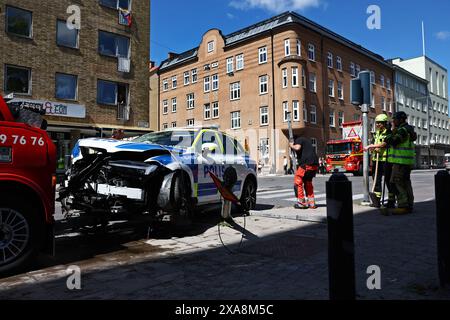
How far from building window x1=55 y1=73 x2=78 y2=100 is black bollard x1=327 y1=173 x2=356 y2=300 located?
21931 mm

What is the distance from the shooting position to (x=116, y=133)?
802 centimetres

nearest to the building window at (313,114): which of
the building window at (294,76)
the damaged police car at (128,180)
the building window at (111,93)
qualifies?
the building window at (294,76)

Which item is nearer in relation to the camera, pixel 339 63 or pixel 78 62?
pixel 78 62

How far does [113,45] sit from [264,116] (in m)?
16.7

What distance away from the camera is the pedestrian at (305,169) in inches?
325

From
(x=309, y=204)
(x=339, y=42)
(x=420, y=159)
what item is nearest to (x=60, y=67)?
(x=309, y=204)

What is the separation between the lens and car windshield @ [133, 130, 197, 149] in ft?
21.9

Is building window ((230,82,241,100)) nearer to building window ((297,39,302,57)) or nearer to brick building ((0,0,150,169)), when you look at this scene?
building window ((297,39,302,57))

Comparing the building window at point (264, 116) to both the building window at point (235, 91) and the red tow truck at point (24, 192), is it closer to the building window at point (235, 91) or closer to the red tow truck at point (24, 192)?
the building window at point (235, 91)

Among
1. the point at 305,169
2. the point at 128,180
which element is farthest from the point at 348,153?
the point at 128,180

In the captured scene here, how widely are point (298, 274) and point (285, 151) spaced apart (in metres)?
31.1

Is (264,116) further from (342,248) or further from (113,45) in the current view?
(342,248)

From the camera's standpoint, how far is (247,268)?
414 cm
